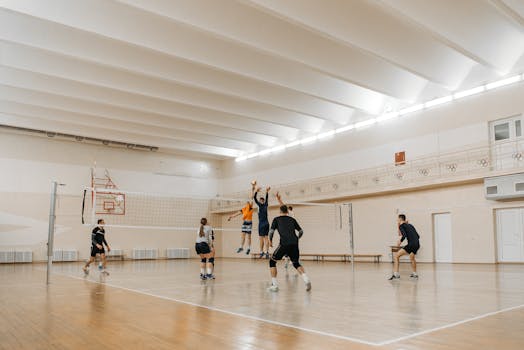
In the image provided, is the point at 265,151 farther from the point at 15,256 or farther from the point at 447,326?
the point at 447,326

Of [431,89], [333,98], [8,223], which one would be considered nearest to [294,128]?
[333,98]

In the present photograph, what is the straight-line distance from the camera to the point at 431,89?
65.2 ft

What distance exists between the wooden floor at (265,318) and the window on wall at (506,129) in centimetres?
1051

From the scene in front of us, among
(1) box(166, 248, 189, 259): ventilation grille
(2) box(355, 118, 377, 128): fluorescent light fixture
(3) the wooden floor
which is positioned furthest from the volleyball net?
(3) the wooden floor

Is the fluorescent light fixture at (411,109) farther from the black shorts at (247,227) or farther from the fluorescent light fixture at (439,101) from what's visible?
the black shorts at (247,227)

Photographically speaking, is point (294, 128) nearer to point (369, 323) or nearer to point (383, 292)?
point (383, 292)

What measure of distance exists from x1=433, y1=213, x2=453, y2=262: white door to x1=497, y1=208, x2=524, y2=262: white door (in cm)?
212

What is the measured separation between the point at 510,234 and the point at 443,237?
2.85 m

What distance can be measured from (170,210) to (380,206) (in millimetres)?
13513

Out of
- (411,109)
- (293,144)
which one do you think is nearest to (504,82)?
(411,109)

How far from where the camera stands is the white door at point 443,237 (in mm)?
19359

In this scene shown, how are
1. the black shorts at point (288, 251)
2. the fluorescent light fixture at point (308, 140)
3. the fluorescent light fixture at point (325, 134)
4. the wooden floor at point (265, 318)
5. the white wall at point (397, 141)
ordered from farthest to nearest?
the fluorescent light fixture at point (308, 140), the fluorescent light fixture at point (325, 134), the white wall at point (397, 141), the black shorts at point (288, 251), the wooden floor at point (265, 318)

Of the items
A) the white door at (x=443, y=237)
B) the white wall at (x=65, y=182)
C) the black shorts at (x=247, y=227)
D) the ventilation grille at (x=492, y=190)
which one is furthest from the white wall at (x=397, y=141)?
the black shorts at (x=247, y=227)

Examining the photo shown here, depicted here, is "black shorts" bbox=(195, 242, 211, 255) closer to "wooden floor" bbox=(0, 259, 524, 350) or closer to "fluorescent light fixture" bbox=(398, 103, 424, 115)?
"wooden floor" bbox=(0, 259, 524, 350)
